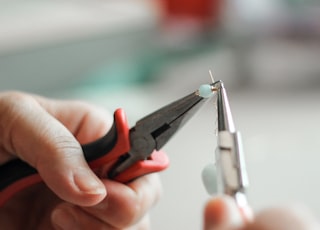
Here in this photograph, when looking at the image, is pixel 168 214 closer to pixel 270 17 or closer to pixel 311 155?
pixel 311 155

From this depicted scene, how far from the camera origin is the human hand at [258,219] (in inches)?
8.9

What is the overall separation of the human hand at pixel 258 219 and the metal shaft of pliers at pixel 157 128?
120 millimetres

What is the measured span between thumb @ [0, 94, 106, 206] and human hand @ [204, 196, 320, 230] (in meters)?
0.15

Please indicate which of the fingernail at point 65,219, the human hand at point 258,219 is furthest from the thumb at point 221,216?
the fingernail at point 65,219

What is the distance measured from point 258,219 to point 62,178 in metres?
0.19

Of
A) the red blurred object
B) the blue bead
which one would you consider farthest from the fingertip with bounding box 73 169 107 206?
the red blurred object

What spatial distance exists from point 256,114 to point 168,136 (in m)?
0.47

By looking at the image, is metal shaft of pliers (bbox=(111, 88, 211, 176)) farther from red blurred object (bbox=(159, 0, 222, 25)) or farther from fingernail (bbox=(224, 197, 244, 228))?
red blurred object (bbox=(159, 0, 222, 25))

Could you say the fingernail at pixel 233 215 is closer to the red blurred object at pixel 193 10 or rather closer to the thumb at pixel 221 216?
the thumb at pixel 221 216

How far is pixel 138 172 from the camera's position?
1.34 ft

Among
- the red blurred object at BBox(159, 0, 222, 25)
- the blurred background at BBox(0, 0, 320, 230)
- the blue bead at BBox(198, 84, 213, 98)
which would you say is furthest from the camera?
the red blurred object at BBox(159, 0, 222, 25)

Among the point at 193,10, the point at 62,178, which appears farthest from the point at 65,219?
the point at 193,10

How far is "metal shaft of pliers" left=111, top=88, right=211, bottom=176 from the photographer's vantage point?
1.21 feet

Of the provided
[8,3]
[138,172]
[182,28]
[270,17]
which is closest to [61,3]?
[8,3]
